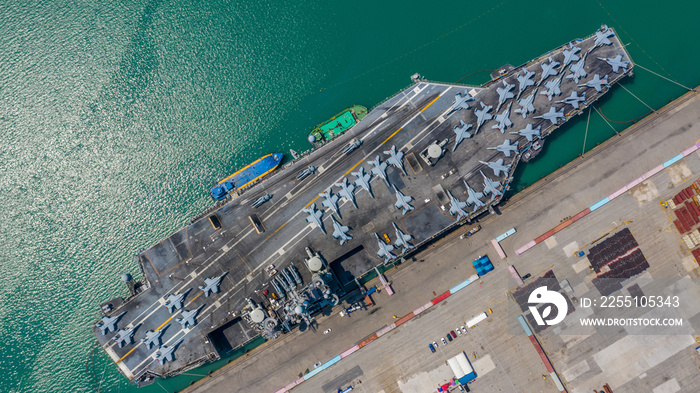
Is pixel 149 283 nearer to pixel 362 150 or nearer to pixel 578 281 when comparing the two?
pixel 362 150

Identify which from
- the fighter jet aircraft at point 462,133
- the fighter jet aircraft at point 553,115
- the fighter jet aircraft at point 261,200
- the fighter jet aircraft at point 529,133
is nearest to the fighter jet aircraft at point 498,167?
the fighter jet aircraft at point 462,133

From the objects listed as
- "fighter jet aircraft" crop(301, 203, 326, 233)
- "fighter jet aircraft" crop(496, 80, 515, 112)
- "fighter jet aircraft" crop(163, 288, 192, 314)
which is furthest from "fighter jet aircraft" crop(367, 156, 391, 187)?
"fighter jet aircraft" crop(163, 288, 192, 314)

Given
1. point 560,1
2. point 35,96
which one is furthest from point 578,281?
point 35,96

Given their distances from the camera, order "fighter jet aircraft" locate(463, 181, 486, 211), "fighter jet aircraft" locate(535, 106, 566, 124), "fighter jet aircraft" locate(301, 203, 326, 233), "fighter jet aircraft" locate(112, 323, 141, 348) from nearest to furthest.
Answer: "fighter jet aircraft" locate(463, 181, 486, 211)
"fighter jet aircraft" locate(112, 323, 141, 348)
"fighter jet aircraft" locate(301, 203, 326, 233)
"fighter jet aircraft" locate(535, 106, 566, 124)

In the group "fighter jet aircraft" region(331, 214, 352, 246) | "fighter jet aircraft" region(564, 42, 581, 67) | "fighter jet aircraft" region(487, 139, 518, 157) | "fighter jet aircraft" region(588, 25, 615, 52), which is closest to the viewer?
"fighter jet aircraft" region(331, 214, 352, 246)

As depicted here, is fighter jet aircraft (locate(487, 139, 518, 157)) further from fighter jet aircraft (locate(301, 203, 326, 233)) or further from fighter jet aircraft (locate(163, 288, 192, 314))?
fighter jet aircraft (locate(163, 288, 192, 314))

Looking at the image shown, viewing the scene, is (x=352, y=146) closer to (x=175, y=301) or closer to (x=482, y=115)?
(x=482, y=115)

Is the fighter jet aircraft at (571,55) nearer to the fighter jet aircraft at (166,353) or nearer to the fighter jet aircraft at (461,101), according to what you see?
the fighter jet aircraft at (461,101)
